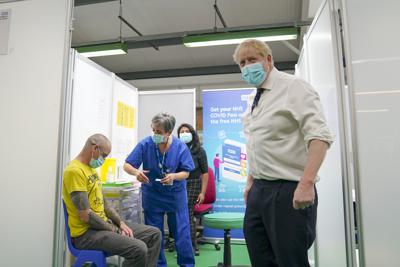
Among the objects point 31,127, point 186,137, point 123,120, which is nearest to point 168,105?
point 123,120

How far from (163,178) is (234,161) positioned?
1860mm

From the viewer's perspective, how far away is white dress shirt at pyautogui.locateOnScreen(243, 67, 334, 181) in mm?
1274

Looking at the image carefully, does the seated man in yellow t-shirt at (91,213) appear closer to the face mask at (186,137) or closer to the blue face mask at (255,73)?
the blue face mask at (255,73)

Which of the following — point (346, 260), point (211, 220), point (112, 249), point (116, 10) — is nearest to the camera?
point (346, 260)

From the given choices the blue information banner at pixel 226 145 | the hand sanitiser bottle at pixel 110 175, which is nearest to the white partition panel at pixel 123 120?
the hand sanitiser bottle at pixel 110 175

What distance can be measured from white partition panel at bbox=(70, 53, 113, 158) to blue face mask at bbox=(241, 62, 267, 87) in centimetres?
179

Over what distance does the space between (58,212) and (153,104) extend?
2.76 m

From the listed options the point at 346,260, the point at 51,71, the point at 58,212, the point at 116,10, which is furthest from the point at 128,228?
the point at 116,10

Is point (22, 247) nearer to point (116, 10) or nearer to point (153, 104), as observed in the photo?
point (153, 104)

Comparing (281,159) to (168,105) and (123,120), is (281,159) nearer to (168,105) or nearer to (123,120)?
(123,120)

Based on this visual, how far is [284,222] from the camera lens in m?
1.28

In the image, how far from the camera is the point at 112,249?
2100mm

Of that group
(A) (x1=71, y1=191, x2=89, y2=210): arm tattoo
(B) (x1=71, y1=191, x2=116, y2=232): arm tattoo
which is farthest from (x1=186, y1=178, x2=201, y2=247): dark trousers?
(A) (x1=71, y1=191, x2=89, y2=210): arm tattoo

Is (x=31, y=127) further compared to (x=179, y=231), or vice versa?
(x=179, y=231)
